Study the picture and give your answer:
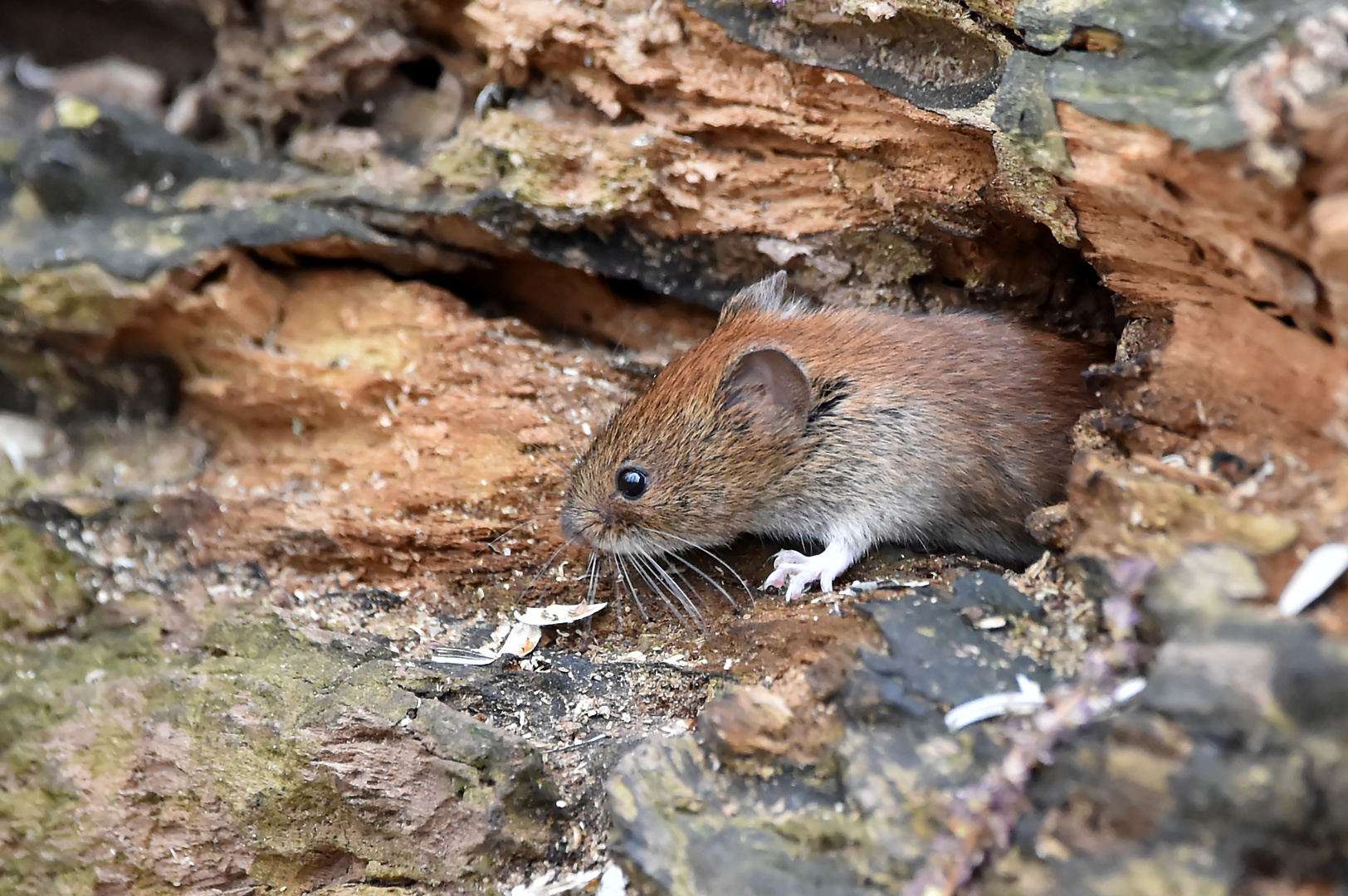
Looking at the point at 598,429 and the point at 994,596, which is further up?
the point at 994,596

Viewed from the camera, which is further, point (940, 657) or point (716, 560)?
point (716, 560)

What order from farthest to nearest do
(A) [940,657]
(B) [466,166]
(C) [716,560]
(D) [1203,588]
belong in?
(B) [466,166], (C) [716,560], (A) [940,657], (D) [1203,588]

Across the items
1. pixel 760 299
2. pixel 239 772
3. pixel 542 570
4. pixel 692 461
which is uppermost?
pixel 760 299

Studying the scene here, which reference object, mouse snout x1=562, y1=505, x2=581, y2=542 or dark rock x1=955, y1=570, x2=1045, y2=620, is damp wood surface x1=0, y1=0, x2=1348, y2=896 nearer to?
dark rock x1=955, y1=570, x2=1045, y2=620

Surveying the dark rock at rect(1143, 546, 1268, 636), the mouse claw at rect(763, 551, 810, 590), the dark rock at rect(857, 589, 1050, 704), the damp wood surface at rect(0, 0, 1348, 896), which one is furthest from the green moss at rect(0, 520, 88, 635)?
the dark rock at rect(1143, 546, 1268, 636)

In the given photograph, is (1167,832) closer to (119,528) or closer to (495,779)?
(495,779)

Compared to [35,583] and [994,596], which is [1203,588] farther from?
[35,583]

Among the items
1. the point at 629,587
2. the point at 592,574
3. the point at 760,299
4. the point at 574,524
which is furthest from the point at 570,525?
the point at 760,299
